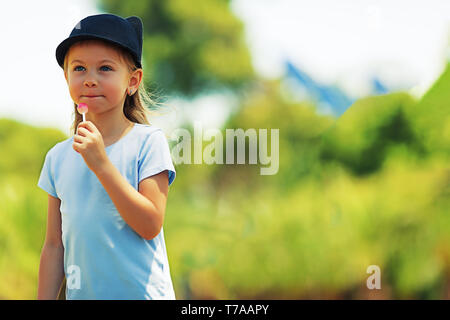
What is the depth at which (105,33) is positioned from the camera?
1038 millimetres

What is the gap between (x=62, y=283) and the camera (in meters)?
1.10

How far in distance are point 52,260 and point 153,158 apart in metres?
0.30

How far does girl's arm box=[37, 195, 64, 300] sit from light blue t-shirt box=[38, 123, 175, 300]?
0.11 ft

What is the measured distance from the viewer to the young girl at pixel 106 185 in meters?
0.98

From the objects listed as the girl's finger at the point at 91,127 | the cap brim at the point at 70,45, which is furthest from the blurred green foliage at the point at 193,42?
the girl's finger at the point at 91,127

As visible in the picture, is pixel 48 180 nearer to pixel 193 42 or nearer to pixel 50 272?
pixel 50 272

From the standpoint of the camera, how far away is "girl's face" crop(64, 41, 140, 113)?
1027 mm

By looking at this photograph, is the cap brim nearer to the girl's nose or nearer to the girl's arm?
the girl's nose

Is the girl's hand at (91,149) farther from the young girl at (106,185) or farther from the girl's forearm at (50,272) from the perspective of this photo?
the girl's forearm at (50,272)

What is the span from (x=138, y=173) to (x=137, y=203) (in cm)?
9

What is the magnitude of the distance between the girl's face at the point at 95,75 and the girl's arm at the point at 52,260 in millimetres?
228

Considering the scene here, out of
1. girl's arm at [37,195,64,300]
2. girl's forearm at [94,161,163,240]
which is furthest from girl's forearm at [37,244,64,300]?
girl's forearm at [94,161,163,240]

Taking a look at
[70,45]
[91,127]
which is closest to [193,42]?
[70,45]
